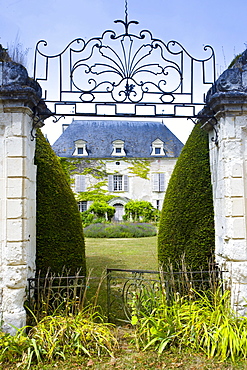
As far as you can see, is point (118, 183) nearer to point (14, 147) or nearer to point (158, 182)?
point (158, 182)

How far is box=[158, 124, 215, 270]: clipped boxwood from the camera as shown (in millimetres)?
4438

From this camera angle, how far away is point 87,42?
420 cm

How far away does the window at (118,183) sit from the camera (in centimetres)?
2283

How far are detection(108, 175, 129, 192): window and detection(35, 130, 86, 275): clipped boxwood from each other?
1797cm

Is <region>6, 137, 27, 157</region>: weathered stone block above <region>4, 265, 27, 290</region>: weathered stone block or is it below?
above

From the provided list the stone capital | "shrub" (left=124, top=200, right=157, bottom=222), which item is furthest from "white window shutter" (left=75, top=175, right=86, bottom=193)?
the stone capital

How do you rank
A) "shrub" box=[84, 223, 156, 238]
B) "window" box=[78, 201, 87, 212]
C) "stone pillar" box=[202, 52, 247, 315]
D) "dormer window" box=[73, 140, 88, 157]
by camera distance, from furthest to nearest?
"dormer window" box=[73, 140, 88, 157] < "window" box=[78, 201, 87, 212] < "shrub" box=[84, 223, 156, 238] < "stone pillar" box=[202, 52, 247, 315]

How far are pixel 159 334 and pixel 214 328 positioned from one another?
62cm

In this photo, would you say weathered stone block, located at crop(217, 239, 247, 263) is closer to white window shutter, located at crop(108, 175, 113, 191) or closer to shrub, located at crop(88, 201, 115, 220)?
shrub, located at crop(88, 201, 115, 220)

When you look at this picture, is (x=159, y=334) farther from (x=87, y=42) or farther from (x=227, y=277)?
(x=87, y=42)

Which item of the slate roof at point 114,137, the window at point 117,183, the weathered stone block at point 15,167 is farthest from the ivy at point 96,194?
the weathered stone block at point 15,167

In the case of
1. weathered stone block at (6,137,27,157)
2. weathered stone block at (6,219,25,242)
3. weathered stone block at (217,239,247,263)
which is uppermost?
weathered stone block at (6,137,27,157)

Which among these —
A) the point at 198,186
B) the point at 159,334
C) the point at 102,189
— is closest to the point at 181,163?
the point at 198,186

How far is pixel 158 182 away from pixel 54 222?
60.7 ft
